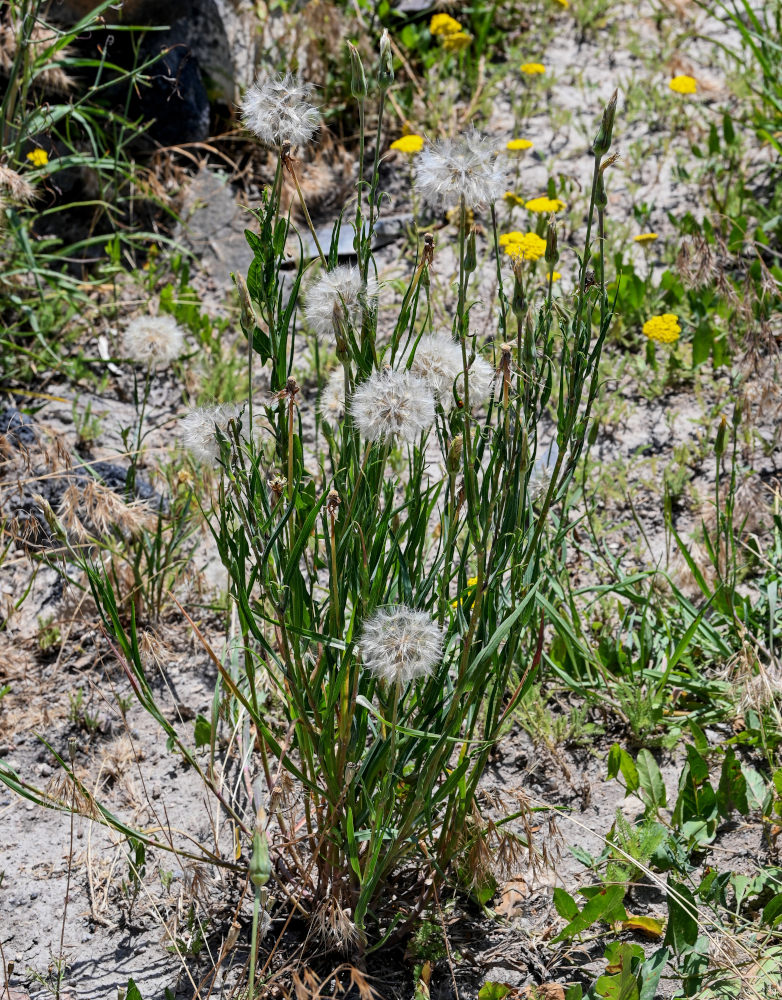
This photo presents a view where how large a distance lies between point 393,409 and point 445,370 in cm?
23

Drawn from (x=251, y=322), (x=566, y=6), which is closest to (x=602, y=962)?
(x=251, y=322)

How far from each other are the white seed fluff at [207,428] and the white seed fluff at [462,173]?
0.46m

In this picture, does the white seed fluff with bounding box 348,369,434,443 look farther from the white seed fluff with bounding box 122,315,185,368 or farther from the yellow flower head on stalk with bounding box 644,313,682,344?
the yellow flower head on stalk with bounding box 644,313,682,344

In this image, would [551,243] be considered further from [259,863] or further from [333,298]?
[259,863]

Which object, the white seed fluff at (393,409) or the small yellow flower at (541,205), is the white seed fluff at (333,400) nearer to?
the white seed fluff at (393,409)

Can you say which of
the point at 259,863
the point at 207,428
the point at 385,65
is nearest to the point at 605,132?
the point at 385,65

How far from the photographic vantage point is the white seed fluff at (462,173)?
1449 mm

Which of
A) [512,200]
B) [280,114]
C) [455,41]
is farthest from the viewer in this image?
[455,41]

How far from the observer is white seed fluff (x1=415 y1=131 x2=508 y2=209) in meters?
1.45

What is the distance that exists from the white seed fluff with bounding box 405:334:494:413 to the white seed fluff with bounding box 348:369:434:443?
0.52 ft

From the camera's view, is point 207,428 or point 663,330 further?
point 663,330

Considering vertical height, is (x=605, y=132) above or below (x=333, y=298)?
above

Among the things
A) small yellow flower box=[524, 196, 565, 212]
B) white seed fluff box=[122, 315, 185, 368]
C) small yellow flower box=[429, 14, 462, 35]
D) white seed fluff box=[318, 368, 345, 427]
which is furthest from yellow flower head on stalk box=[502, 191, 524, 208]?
white seed fluff box=[318, 368, 345, 427]

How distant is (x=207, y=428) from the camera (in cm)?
163
